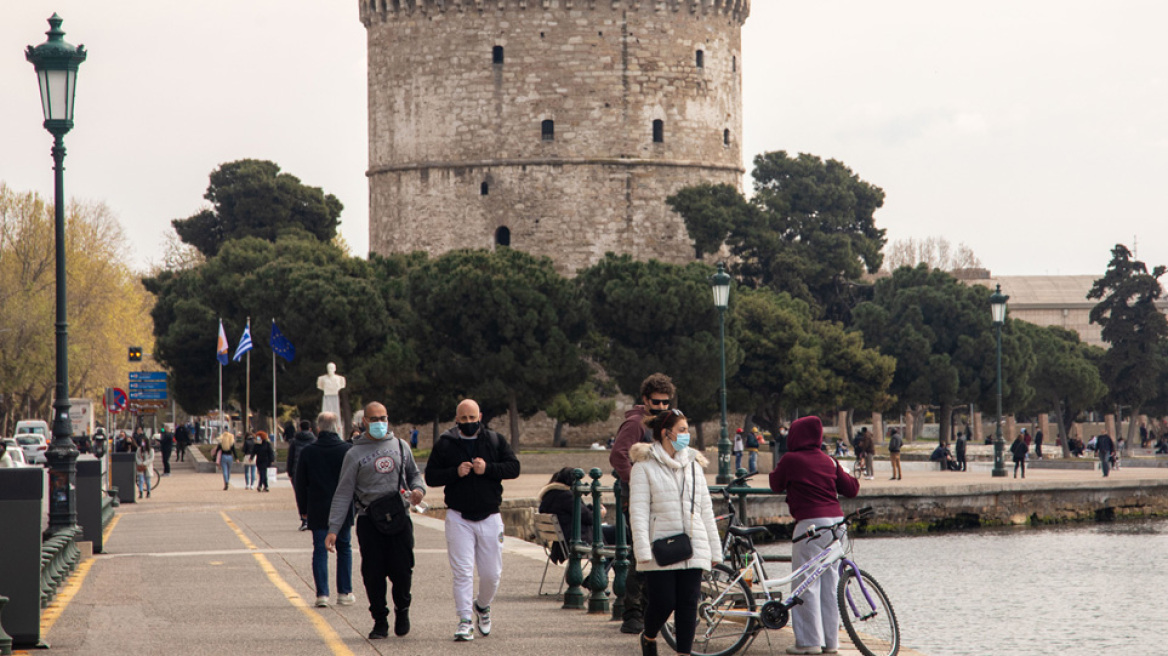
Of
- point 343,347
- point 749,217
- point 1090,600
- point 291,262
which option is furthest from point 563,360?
point 1090,600

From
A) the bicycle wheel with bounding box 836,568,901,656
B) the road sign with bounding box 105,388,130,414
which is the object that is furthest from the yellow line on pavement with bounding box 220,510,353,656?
the road sign with bounding box 105,388,130,414

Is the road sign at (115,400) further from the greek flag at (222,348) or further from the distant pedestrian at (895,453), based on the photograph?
the distant pedestrian at (895,453)

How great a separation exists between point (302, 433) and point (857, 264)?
39.1 meters

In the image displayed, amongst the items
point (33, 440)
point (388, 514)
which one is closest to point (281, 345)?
point (33, 440)

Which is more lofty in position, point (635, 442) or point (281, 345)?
point (281, 345)

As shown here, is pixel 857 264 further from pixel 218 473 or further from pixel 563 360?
pixel 218 473

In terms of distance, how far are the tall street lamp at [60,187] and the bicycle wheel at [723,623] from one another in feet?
21.3

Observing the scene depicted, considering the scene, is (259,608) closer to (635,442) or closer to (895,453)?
(635,442)

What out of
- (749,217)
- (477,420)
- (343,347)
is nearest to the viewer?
(477,420)

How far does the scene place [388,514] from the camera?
359 inches

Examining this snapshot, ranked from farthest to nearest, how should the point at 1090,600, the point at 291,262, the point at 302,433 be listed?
the point at 291,262
the point at 1090,600
the point at 302,433

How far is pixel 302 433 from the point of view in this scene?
Answer: 51.3 ft

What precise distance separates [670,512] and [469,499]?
173 centimetres

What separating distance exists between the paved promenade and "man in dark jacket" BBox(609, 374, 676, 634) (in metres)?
0.15
